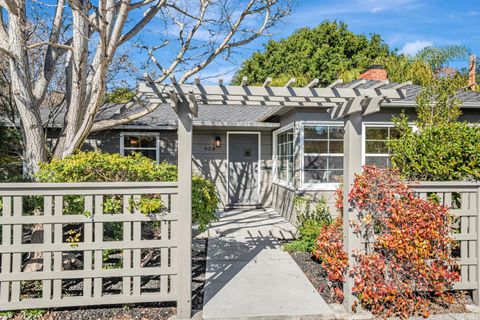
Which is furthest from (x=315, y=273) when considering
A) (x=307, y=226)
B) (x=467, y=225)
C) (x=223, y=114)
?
(x=223, y=114)

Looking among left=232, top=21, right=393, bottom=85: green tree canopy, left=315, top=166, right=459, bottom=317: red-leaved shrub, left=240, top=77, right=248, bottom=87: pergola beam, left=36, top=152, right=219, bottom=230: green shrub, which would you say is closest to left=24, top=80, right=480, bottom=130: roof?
left=36, top=152, right=219, bottom=230: green shrub

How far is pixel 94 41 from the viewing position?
4609mm

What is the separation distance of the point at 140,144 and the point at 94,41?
15.8 ft

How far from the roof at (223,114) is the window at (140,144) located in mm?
420

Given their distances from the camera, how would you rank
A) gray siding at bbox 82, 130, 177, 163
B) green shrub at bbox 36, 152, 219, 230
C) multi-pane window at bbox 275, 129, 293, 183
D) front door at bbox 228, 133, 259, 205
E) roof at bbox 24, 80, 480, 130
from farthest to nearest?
front door at bbox 228, 133, 259, 205
gray siding at bbox 82, 130, 177, 163
multi-pane window at bbox 275, 129, 293, 183
roof at bbox 24, 80, 480, 130
green shrub at bbox 36, 152, 219, 230

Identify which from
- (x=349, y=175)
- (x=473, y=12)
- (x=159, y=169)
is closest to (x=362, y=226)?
(x=349, y=175)

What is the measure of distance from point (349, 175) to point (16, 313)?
378 centimetres

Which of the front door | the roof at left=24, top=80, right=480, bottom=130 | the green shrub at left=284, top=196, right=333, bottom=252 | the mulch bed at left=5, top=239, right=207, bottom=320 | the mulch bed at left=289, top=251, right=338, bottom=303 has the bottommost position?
the mulch bed at left=5, top=239, right=207, bottom=320

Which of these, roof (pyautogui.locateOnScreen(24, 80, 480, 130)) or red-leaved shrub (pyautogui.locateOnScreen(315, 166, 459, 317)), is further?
roof (pyautogui.locateOnScreen(24, 80, 480, 130))

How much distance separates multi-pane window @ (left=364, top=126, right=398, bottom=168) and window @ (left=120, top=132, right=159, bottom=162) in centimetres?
555

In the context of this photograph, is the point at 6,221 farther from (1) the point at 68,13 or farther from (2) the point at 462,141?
(2) the point at 462,141

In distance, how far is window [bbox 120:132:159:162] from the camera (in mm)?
9039

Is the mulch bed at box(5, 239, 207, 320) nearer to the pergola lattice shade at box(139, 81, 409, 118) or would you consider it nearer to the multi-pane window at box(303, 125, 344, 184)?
the pergola lattice shade at box(139, 81, 409, 118)

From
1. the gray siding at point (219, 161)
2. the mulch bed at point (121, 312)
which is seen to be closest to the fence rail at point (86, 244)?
the mulch bed at point (121, 312)
